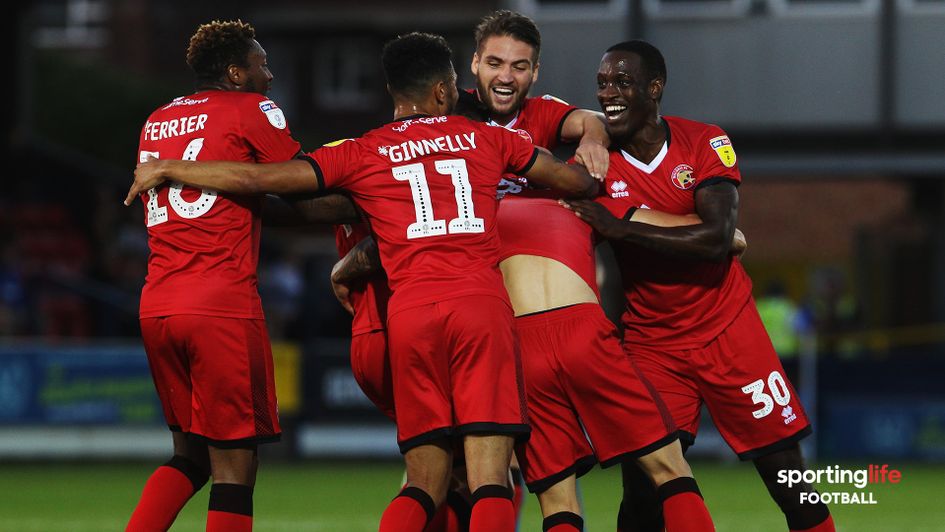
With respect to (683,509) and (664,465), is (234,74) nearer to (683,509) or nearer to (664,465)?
(664,465)

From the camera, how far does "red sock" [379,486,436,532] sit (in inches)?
210

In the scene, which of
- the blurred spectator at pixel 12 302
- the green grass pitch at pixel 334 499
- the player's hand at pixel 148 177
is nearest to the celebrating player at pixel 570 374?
the player's hand at pixel 148 177

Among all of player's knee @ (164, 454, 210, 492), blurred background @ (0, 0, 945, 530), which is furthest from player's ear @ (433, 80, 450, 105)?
blurred background @ (0, 0, 945, 530)

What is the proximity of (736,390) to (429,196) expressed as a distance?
160cm

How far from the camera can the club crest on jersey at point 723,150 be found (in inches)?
243

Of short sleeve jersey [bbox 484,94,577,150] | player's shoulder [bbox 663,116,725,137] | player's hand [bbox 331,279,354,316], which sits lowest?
player's hand [bbox 331,279,354,316]

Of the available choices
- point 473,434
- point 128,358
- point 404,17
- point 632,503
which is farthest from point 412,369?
point 404,17

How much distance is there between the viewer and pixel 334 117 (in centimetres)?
4056

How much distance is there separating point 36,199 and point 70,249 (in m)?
2.14

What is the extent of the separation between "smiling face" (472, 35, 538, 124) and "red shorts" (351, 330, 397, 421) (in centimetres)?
105

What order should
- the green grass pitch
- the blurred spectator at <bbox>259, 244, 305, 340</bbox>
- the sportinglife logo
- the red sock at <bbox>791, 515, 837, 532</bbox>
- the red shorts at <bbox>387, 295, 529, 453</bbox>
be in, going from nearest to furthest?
1. the red shorts at <bbox>387, 295, 529, 453</bbox>
2. the red sock at <bbox>791, 515, 837, 532</bbox>
3. the green grass pitch
4. the sportinglife logo
5. the blurred spectator at <bbox>259, 244, 305, 340</bbox>

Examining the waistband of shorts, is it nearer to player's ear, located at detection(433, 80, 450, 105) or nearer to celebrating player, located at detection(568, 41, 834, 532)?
celebrating player, located at detection(568, 41, 834, 532)

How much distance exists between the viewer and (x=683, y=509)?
5598 millimetres

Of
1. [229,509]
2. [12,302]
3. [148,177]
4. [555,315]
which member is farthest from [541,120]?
[12,302]
